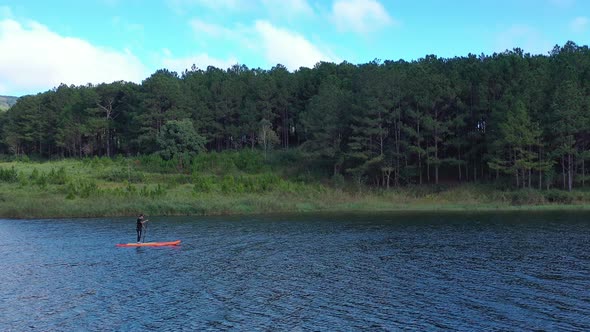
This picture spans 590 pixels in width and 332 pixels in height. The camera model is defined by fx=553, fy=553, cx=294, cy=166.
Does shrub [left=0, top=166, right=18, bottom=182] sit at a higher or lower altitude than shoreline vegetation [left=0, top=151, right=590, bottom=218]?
higher

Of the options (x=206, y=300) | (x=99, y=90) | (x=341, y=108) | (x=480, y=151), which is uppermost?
(x=99, y=90)

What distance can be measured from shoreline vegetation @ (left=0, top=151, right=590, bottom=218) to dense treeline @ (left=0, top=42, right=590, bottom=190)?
3.68 m

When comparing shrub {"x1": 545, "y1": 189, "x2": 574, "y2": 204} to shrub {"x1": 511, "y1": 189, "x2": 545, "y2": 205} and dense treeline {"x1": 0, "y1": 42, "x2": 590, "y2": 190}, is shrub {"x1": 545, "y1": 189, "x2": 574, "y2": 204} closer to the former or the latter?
shrub {"x1": 511, "y1": 189, "x2": 545, "y2": 205}

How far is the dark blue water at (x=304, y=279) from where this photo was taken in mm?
21734

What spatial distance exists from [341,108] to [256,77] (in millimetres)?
42304

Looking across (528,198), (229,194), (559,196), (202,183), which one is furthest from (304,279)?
(559,196)

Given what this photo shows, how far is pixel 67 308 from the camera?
23.9 m

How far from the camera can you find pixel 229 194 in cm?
7588

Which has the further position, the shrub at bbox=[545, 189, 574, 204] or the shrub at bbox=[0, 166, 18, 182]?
the shrub at bbox=[0, 166, 18, 182]

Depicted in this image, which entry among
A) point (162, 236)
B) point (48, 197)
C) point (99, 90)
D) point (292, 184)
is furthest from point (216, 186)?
point (99, 90)

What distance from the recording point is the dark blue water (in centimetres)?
2173

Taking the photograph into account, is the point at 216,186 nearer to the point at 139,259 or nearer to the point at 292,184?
the point at 292,184

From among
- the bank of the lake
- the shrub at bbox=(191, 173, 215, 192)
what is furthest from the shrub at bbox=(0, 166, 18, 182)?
the shrub at bbox=(191, 173, 215, 192)

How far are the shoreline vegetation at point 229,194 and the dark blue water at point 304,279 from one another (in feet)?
54.1
